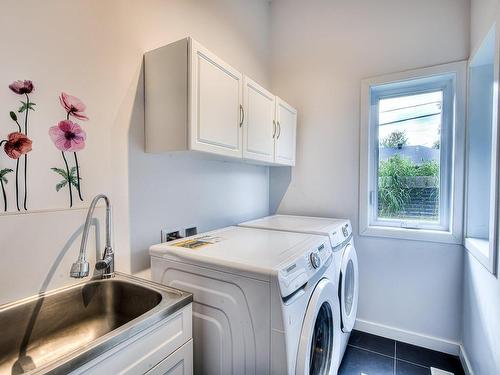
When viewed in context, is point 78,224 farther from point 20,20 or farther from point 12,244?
point 20,20

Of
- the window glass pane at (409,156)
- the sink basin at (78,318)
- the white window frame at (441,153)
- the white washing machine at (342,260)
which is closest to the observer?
the sink basin at (78,318)

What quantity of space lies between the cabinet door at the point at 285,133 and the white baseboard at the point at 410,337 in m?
1.56

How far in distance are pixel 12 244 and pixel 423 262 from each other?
2.52 meters

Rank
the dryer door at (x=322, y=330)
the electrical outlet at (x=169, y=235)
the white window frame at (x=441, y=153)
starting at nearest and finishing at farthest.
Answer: the dryer door at (x=322, y=330), the electrical outlet at (x=169, y=235), the white window frame at (x=441, y=153)

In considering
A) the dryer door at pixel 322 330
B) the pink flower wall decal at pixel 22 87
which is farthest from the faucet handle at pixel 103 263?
the dryer door at pixel 322 330

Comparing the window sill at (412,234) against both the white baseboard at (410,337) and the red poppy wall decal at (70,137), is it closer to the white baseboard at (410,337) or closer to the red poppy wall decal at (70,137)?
the white baseboard at (410,337)

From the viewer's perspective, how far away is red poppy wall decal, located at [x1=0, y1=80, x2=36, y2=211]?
96 centimetres

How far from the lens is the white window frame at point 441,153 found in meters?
1.90

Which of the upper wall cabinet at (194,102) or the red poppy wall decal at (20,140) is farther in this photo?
the upper wall cabinet at (194,102)

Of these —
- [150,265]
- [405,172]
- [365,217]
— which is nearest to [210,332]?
[150,265]

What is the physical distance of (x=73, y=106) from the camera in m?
1.14

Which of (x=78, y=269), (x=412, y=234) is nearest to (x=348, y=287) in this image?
(x=412, y=234)

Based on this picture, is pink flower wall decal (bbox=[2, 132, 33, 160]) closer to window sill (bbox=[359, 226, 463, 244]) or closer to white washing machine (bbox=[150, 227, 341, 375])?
white washing machine (bbox=[150, 227, 341, 375])

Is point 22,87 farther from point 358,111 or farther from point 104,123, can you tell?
point 358,111
